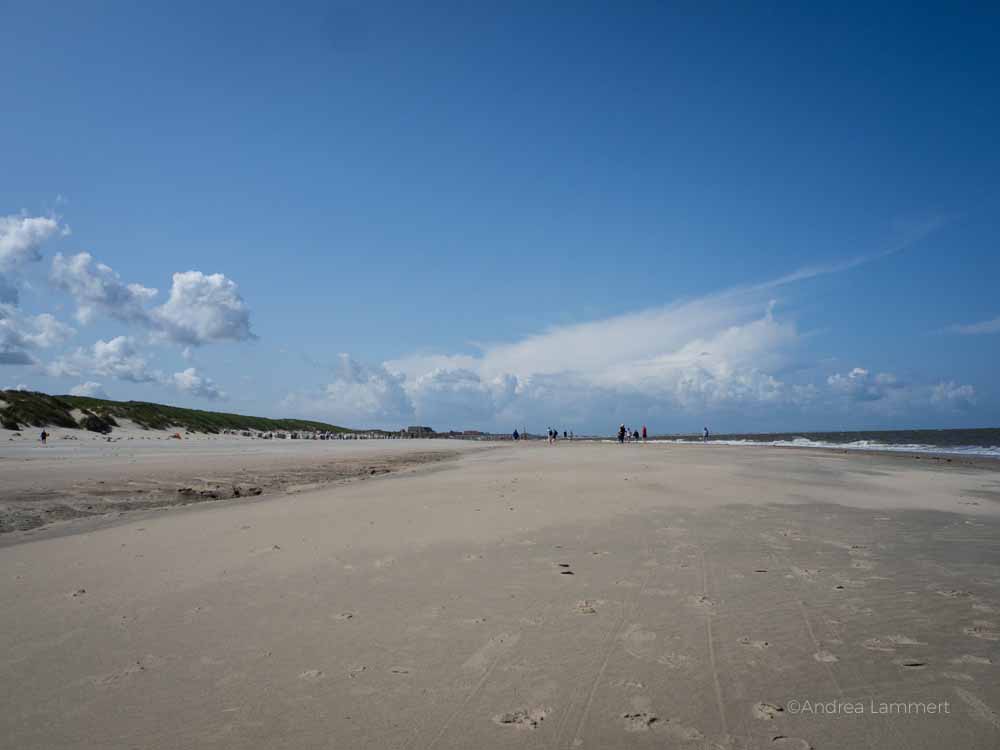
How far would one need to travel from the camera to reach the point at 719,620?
502cm

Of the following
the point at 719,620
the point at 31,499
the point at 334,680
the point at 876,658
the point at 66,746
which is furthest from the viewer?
the point at 31,499

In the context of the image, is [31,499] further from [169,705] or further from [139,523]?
[169,705]

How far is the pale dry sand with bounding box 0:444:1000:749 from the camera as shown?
339cm

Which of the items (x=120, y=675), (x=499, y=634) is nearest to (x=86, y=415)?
(x=120, y=675)

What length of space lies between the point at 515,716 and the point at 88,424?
185 feet

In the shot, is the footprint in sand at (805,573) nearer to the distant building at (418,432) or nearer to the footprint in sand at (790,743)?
the footprint in sand at (790,743)

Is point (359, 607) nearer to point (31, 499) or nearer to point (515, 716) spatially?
point (515, 716)

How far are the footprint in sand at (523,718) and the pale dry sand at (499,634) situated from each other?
17mm

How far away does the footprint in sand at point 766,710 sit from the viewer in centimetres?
347

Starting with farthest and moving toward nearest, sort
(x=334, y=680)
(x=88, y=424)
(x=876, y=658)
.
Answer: (x=88, y=424), (x=876, y=658), (x=334, y=680)

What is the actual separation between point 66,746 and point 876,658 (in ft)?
18.3

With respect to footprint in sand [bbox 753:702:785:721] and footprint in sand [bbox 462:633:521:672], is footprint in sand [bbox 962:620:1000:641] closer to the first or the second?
footprint in sand [bbox 753:702:785:721]

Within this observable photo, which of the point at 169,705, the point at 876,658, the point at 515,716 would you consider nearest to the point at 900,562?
the point at 876,658

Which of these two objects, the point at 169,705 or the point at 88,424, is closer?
the point at 169,705
